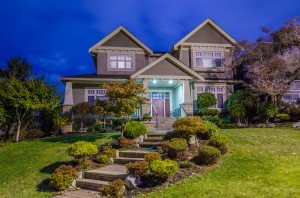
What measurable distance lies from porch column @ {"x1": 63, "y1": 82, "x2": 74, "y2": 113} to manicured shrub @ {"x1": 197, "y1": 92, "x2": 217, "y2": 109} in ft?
34.1

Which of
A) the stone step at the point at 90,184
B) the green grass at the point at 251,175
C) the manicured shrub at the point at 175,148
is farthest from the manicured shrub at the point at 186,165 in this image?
the stone step at the point at 90,184

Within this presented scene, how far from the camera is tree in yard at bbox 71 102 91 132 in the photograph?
22.0m

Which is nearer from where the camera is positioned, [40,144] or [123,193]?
[123,193]

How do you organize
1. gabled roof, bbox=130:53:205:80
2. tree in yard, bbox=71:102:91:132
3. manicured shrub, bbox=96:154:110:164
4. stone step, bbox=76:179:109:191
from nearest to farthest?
1. stone step, bbox=76:179:109:191
2. manicured shrub, bbox=96:154:110:164
3. tree in yard, bbox=71:102:91:132
4. gabled roof, bbox=130:53:205:80

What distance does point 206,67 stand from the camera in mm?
25844

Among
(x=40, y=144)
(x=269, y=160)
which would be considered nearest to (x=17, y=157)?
(x=40, y=144)

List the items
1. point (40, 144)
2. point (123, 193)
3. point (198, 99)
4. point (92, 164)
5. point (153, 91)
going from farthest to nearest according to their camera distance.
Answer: point (153, 91) < point (198, 99) < point (40, 144) < point (92, 164) < point (123, 193)

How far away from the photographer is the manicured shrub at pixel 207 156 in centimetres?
979

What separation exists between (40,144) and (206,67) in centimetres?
1606

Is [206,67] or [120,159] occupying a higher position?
[206,67]

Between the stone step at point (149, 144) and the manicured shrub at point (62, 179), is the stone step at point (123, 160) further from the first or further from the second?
the manicured shrub at point (62, 179)

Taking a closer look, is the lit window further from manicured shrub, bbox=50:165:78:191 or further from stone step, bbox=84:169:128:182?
manicured shrub, bbox=50:165:78:191

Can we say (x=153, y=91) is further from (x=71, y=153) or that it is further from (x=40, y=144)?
(x=71, y=153)

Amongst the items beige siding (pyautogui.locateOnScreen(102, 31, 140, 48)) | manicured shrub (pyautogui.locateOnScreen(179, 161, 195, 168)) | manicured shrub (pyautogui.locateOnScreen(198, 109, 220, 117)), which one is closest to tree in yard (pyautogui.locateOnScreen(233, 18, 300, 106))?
manicured shrub (pyautogui.locateOnScreen(198, 109, 220, 117))
